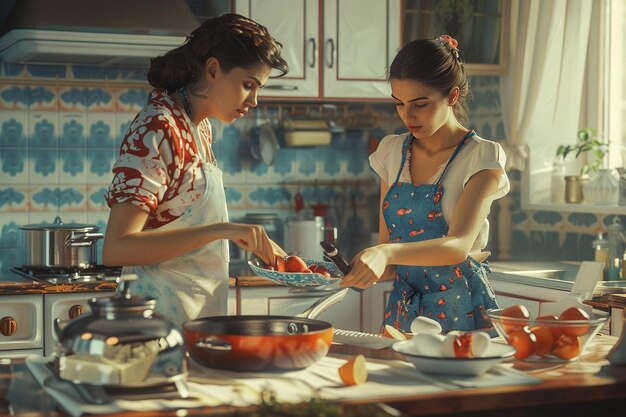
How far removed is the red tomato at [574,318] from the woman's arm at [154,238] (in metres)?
0.62

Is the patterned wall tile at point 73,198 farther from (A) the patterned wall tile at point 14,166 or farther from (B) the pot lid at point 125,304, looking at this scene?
(B) the pot lid at point 125,304

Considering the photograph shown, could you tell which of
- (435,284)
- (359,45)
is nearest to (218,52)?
(435,284)

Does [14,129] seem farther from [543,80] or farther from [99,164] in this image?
[543,80]

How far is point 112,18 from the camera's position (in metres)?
3.81

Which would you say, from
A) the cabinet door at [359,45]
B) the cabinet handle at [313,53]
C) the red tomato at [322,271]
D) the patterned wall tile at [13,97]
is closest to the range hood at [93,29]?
the patterned wall tile at [13,97]

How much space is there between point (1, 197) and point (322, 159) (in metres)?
1.42

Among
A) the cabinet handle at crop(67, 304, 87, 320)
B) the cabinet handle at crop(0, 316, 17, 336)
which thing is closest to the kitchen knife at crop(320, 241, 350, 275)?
the cabinet handle at crop(67, 304, 87, 320)

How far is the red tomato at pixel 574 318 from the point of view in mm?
1983

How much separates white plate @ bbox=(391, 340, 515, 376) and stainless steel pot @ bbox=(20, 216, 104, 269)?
2079 mm

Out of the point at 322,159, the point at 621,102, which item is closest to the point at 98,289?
the point at 322,159

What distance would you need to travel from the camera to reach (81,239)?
12.1 feet

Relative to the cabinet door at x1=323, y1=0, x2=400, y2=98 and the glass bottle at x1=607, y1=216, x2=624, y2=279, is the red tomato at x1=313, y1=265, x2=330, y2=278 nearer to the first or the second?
the glass bottle at x1=607, y1=216, x2=624, y2=279

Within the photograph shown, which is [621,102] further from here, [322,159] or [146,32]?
[146,32]

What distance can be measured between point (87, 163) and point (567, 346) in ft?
8.84
